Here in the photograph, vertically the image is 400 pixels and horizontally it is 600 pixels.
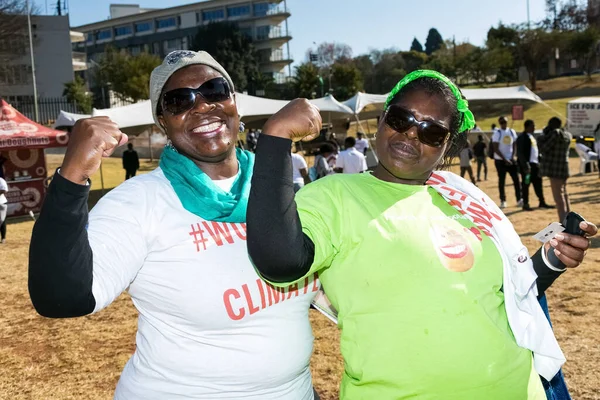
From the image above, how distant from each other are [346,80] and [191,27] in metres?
32.9

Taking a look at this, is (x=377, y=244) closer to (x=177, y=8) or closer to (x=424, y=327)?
(x=424, y=327)

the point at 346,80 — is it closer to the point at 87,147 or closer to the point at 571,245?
the point at 571,245

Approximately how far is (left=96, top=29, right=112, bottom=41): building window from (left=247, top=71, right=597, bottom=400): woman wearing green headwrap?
3730 inches

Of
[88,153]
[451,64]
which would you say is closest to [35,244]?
[88,153]

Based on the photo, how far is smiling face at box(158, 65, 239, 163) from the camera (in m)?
2.03

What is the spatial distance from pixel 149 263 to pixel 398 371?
0.81 metres

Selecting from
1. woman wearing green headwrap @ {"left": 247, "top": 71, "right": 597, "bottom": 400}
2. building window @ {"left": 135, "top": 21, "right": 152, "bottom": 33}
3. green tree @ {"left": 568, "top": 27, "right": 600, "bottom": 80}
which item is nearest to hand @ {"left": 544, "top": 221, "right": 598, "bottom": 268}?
woman wearing green headwrap @ {"left": 247, "top": 71, "right": 597, "bottom": 400}

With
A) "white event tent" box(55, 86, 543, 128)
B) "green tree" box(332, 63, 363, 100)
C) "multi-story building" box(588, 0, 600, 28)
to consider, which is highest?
"multi-story building" box(588, 0, 600, 28)

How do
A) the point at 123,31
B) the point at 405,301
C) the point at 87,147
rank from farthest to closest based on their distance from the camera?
1. the point at 123,31
2. the point at 405,301
3. the point at 87,147

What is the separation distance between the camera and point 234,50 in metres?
69.1

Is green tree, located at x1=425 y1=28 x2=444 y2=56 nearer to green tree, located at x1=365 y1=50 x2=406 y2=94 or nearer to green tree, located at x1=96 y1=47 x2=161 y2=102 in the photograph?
green tree, located at x1=365 y1=50 x2=406 y2=94

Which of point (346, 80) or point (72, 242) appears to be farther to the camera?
point (346, 80)

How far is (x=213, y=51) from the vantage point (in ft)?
227

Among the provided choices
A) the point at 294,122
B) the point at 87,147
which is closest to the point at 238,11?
the point at 87,147
